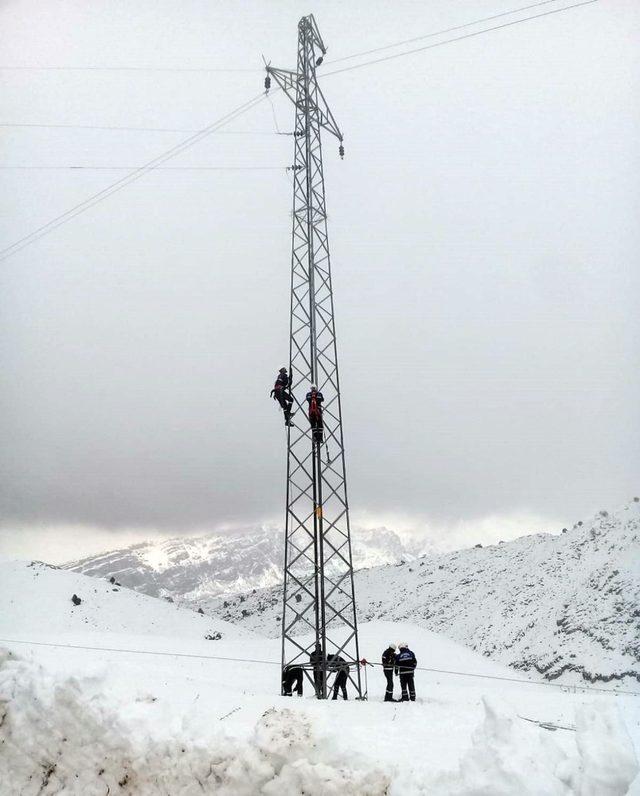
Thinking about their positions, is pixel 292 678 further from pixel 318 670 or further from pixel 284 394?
pixel 284 394

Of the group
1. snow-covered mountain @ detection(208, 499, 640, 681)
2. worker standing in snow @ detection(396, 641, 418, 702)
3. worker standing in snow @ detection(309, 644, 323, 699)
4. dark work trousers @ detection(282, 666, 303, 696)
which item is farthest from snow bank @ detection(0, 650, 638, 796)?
snow-covered mountain @ detection(208, 499, 640, 681)

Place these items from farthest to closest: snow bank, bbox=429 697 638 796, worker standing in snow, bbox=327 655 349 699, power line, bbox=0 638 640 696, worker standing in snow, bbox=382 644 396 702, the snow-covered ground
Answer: power line, bbox=0 638 640 696 → worker standing in snow, bbox=327 655 349 699 → worker standing in snow, bbox=382 644 396 702 → the snow-covered ground → snow bank, bbox=429 697 638 796

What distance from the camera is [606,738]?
688cm

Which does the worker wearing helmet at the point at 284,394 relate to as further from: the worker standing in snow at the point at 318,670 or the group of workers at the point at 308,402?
the worker standing in snow at the point at 318,670

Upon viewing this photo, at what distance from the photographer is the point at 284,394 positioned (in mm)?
17203

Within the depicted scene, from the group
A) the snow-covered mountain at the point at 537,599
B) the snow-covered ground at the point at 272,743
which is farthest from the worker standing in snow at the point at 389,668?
the snow-covered mountain at the point at 537,599

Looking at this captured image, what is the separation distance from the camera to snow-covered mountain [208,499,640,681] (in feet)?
86.1

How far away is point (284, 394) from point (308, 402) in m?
0.77

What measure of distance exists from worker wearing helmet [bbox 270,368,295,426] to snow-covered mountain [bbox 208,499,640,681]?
17842mm

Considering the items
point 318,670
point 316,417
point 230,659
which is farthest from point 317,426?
point 230,659

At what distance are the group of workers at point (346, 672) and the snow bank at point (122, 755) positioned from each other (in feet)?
22.8

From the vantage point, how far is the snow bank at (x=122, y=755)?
7480 millimetres

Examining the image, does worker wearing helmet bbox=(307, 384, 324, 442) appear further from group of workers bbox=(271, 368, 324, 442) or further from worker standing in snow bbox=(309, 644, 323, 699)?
worker standing in snow bbox=(309, 644, 323, 699)

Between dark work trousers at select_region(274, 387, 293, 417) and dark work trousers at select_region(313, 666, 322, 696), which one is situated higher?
dark work trousers at select_region(274, 387, 293, 417)
